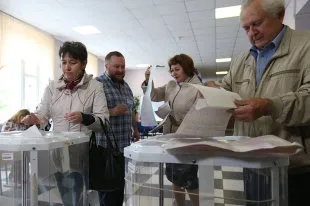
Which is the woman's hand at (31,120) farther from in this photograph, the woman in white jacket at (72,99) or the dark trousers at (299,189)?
the dark trousers at (299,189)

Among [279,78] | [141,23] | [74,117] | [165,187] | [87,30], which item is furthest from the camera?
[87,30]

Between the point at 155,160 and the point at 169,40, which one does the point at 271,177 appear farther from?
the point at 169,40

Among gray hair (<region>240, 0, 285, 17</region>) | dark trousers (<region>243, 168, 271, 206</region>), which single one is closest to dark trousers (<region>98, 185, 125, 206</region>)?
dark trousers (<region>243, 168, 271, 206</region>)

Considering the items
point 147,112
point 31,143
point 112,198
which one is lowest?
point 112,198

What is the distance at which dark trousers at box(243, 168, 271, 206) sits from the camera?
24.3 inches

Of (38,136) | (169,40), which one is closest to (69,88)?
(38,136)

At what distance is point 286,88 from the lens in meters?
0.85

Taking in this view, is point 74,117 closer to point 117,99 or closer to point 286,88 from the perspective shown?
point 117,99

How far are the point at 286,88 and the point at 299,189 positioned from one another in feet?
1.20

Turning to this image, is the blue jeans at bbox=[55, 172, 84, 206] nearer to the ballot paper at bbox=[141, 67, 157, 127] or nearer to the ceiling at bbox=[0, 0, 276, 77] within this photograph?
the ballot paper at bbox=[141, 67, 157, 127]

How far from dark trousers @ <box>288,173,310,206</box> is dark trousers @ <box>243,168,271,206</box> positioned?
0.31m

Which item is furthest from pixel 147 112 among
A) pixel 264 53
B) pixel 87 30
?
pixel 87 30

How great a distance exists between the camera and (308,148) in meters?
0.84

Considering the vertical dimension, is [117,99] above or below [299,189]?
above
